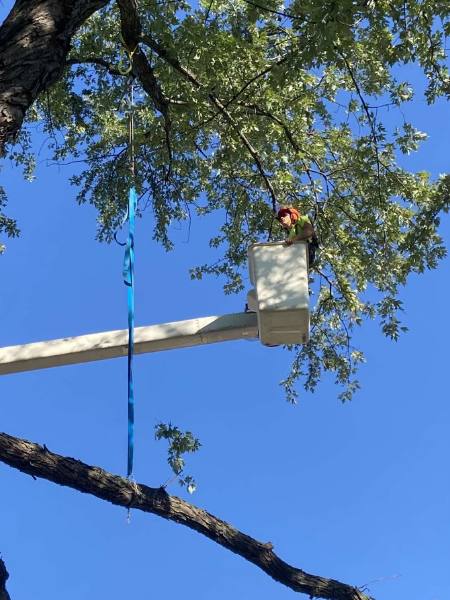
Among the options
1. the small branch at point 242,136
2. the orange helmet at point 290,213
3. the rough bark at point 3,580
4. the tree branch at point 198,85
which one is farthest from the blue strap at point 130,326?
the small branch at point 242,136

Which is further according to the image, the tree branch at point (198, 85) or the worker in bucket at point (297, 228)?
the tree branch at point (198, 85)

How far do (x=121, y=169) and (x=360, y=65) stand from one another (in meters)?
2.95

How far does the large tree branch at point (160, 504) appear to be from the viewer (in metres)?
4.16

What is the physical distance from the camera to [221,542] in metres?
4.39

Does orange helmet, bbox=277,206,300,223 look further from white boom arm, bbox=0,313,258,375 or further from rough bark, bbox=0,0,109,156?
rough bark, bbox=0,0,109,156

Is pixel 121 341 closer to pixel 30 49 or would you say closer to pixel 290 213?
pixel 290 213

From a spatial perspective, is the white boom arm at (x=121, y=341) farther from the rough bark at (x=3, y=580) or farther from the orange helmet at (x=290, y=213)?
the rough bark at (x=3, y=580)

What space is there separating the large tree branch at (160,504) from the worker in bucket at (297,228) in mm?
1989

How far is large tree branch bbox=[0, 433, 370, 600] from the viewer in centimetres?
416

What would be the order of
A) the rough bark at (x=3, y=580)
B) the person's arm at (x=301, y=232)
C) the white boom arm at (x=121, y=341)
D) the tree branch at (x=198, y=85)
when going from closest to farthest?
1. the white boom arm at (x=121, y=341)
2. the person's arm at (x=301, y=232)
3. the rough bark at (x=3, y=580)
4. the tree branch at (x=198, y=85)

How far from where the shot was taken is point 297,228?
2.88 metres

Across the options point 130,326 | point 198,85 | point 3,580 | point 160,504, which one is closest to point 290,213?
point 130,326

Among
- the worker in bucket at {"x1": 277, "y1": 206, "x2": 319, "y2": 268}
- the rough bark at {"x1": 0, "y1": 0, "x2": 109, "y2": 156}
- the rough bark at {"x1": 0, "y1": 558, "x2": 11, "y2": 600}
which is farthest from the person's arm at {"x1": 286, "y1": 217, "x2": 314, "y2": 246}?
the rough bark at {"x1": 0, "y1": 558, "x2": 11, "y2": 600}

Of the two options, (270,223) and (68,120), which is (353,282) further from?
(68,120)
